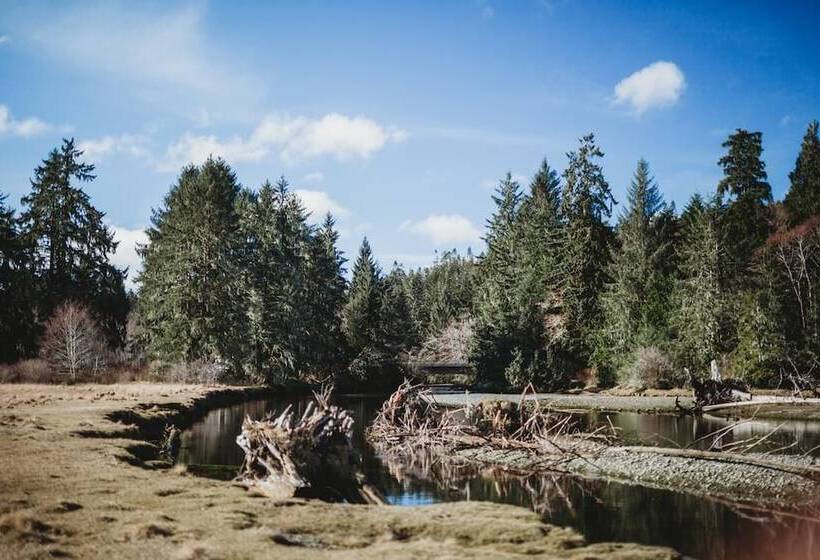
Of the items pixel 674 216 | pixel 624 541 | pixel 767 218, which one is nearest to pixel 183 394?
pixel 624 541

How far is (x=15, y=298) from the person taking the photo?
4762 centimetres

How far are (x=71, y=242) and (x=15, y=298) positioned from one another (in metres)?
7.96

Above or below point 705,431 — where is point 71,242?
above

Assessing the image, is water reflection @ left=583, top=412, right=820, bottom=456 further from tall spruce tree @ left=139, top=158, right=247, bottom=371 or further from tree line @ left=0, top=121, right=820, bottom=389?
tall spruce tree @ left=139, top=158, right=247, bottom=371

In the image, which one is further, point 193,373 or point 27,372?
point 193,373

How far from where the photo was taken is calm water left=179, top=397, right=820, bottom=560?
1224 centimetres

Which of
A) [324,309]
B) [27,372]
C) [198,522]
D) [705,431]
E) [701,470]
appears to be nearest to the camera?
[198,522]

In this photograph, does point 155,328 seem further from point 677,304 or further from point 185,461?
point 677,304

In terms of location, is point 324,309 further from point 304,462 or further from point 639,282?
point 304,462

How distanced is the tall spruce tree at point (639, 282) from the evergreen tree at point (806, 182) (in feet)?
44.7

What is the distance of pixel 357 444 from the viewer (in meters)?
25.7

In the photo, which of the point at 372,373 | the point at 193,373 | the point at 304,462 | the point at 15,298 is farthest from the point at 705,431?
the point at 15,298

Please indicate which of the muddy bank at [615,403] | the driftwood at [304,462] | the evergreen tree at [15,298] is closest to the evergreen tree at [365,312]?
the muddy bank at [615,403]

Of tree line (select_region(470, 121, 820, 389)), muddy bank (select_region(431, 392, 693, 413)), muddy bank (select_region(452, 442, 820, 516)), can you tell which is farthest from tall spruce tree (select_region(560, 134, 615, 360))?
muddy bank (select_region(452, 442, 820, 516))
